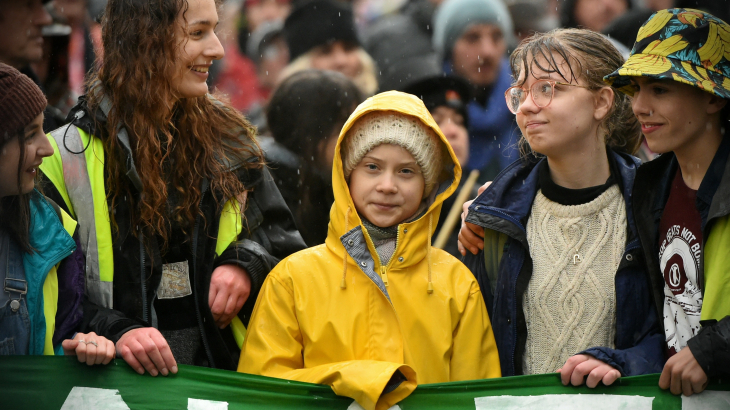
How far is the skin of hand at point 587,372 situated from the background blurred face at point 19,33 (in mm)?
3396

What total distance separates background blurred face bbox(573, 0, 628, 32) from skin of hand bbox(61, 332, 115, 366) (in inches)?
182

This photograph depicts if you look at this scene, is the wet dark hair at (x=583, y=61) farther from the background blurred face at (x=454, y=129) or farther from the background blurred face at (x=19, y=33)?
the background blurred face at (x=19, y=33)

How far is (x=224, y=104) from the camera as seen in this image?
12.3ft

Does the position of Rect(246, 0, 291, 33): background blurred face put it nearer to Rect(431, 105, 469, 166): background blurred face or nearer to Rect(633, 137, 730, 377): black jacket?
Rect(431, 105, 469, 166): background blurred face

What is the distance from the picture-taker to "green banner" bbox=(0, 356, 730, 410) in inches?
114

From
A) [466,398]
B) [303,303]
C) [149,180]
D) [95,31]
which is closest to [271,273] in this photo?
[303,303]

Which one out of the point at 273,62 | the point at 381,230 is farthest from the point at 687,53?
the point at 273,62

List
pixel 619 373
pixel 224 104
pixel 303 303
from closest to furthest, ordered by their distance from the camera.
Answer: pixel 619 373, pixel 303 303, pixel 224 104

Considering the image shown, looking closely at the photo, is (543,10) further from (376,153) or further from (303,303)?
(303,303)

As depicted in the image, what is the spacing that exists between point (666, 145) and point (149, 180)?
195 cm

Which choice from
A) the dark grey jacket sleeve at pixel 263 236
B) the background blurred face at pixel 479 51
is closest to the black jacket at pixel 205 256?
the dark grey jacket sleeve at pixel 263 236

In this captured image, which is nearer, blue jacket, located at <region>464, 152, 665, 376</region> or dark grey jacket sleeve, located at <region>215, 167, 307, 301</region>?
blue jacket, located at <region>464, 152, 665, 376</region>

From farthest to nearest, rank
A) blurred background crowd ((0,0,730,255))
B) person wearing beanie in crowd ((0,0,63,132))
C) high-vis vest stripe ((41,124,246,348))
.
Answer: blurred background crowd ((0,0,730,255))
person wearing beanie in crowd ((0,0,63,132))
high-vis vest stripe ((41,124,246,348))

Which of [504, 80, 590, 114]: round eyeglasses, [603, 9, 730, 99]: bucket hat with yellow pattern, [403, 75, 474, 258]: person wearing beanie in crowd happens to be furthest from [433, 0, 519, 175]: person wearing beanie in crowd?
[603, 9, 730, 99]: bucket hat with yellow pattern
